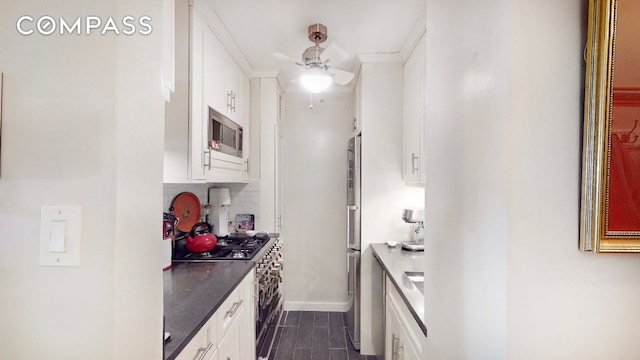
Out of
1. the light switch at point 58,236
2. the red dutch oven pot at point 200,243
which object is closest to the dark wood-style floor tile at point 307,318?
the red dutch oven pot at point 200,243

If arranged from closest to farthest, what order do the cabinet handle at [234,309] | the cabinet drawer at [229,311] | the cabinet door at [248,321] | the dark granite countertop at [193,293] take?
the dark granite countertop at [193,293] < the cabinet drawer at [229,311] < the cabinet handle at [234,309] < the cabinet door at [248,321]

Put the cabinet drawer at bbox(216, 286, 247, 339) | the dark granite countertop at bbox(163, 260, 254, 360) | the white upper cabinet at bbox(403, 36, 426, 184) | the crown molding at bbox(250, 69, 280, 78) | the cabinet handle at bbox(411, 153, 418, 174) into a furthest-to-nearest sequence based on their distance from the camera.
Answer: the crown molding at bbox(250, 69, 280, 78), the cabinet handle at bbox(411, 153, 418, 174), the white upper cabinet at bbox(403, 36, 426, 184), the cabinet drawer at bbox(216, 286, 247, 339), the dark granite countertop at bbox(163, 260, 254, 360)

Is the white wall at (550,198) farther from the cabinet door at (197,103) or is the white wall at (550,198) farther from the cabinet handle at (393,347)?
the cabinet door at (197,103)

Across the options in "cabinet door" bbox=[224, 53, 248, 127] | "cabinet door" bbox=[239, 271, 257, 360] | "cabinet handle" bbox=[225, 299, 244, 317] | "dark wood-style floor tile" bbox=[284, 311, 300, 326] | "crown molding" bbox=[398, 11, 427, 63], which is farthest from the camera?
"dark wood-style floor tile" bbox=[284, 311, 300, 326]

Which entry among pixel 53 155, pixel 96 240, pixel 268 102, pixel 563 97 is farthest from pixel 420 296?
pixel 268 102

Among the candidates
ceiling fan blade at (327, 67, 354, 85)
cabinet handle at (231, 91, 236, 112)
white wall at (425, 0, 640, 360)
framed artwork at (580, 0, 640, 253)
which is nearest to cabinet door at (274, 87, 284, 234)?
cabinet handle at (231, 91, 236, 112)

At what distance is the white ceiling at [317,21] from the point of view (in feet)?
6.04

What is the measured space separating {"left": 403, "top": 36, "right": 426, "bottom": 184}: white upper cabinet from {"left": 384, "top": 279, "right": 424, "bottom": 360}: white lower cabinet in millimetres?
866

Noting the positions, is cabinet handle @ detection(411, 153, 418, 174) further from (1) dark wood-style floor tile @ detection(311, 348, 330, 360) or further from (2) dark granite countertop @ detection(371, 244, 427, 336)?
(1) dark wood-style floor tile @ detection(311, 348, 330, 360)

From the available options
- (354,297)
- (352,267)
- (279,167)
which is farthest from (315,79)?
(354,297)

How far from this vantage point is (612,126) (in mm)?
557

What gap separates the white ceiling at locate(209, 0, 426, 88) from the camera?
6.04 ft

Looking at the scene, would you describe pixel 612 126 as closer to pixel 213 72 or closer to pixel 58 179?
pixel 58 179

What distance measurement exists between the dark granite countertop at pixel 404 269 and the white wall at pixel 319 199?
100 cm
